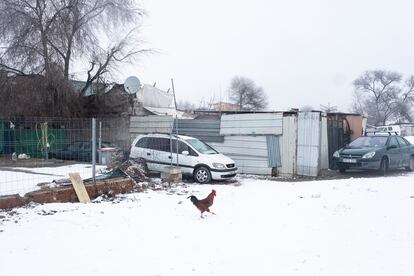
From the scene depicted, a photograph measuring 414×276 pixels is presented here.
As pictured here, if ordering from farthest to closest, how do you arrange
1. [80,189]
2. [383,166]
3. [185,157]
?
[383,166] < [185,157] < [80,189]

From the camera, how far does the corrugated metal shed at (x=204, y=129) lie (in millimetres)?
17406

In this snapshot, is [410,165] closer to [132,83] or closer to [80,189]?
[132,83]

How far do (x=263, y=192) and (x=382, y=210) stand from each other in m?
3.38

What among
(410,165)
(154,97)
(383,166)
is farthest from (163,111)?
(410,165)

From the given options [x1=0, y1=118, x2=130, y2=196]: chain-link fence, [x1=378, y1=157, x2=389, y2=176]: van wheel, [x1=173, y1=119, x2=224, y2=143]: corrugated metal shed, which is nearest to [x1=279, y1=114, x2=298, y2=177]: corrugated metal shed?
[x1=173, y1=119, x2=224, y2=143]: corrugated metal shed

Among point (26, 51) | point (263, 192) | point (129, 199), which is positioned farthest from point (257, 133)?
point (26, 51)

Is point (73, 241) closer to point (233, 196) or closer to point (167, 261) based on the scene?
point (167, 261)

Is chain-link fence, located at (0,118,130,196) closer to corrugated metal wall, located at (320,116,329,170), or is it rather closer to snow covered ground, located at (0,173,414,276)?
snow covered ground, located at (0,173,414,276)

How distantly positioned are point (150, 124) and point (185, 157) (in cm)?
549

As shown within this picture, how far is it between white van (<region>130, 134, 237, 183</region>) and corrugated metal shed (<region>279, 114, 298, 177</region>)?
8.78 ft

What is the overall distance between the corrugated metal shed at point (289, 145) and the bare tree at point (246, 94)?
53218 millimetres

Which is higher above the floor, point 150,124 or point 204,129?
point 150,124

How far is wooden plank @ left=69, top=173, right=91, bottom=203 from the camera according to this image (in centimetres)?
904

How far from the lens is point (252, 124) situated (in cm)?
→ 1639
